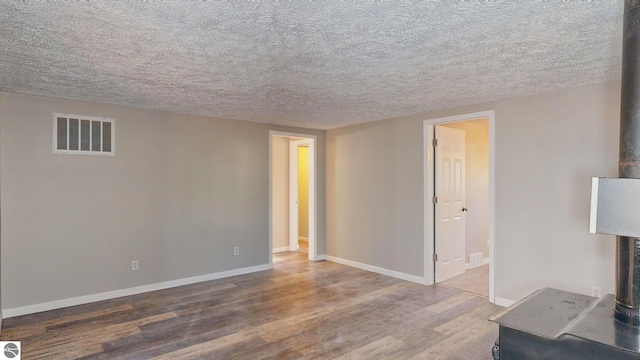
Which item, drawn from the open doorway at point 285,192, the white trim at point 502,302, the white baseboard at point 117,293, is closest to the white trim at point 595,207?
the white trim at point 502,302

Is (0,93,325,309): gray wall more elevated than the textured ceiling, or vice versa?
the textured ceiling

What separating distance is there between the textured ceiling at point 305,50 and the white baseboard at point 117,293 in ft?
7.24

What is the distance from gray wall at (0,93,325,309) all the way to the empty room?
0.02 metres

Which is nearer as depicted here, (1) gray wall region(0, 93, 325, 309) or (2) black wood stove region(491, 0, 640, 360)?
(2) black wood stove region(491, 0, 640, 360)

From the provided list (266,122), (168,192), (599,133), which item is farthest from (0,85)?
(599,133)

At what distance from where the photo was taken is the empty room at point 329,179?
78.1 inches

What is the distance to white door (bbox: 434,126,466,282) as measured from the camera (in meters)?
4.72

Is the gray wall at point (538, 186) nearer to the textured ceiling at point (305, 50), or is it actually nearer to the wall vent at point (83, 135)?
the textured ceiling at point (305, 50)

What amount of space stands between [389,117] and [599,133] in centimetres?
241

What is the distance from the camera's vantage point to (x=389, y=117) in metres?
4.98

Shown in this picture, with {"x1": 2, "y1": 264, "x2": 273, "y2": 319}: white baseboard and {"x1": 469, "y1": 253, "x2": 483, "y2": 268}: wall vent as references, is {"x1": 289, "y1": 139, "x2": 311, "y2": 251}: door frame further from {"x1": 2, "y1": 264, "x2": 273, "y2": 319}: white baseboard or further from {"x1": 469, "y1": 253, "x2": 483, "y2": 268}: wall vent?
{"x1": 469, "y1": 253, "x2": 483, "y2": 268}: wall vent

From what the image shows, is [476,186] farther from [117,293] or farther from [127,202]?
[117,293]

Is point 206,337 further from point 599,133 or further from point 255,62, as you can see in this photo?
point 599,133

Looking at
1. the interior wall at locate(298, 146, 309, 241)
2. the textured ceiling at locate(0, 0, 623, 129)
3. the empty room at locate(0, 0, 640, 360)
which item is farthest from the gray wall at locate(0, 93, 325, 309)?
the interior wall at locate(298, 146, 309, 241)
